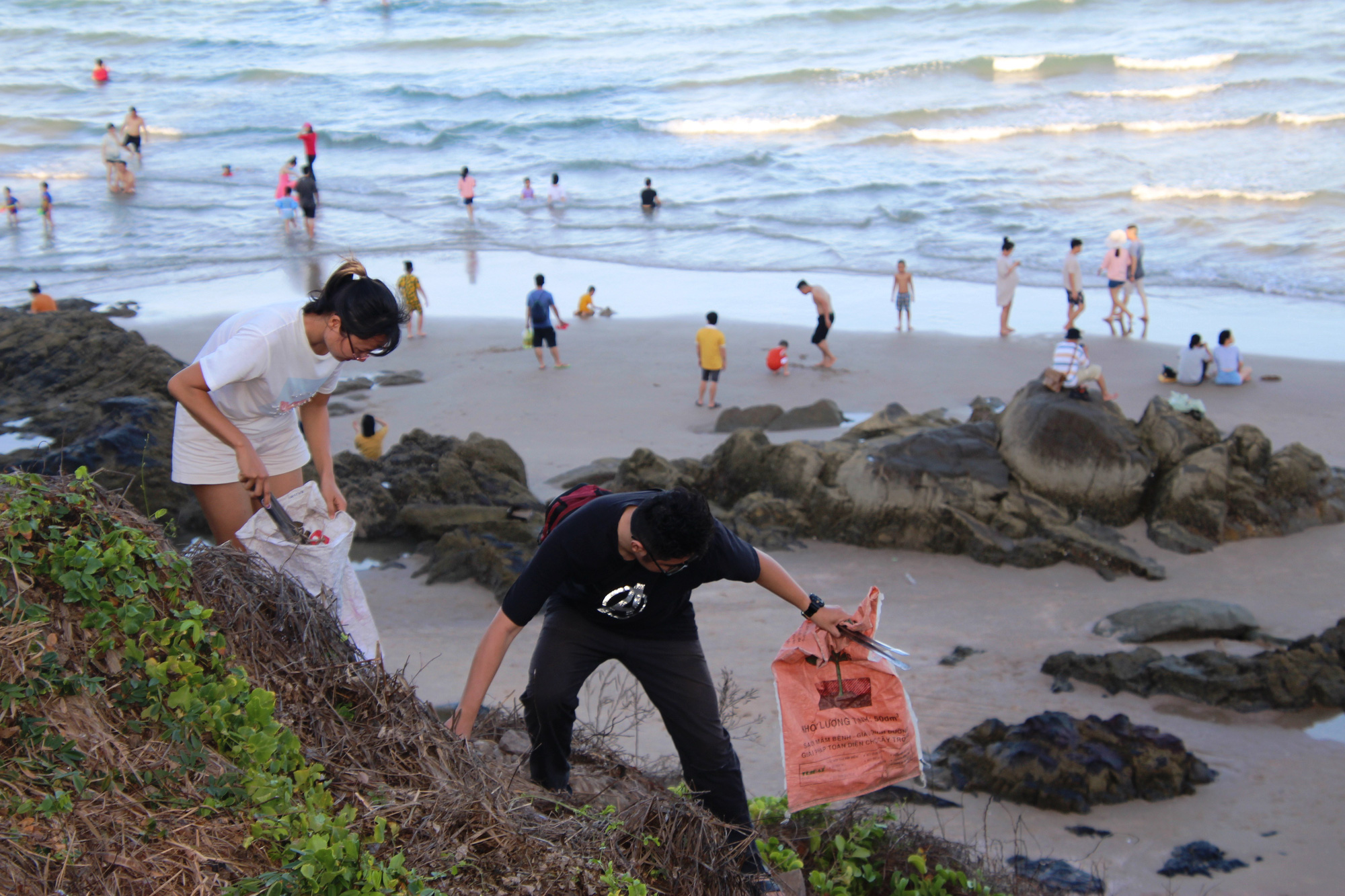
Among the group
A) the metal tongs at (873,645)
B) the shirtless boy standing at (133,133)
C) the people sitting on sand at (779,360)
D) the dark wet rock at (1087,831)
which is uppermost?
the shirtless boy standing at (133,133)

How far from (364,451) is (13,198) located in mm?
18934

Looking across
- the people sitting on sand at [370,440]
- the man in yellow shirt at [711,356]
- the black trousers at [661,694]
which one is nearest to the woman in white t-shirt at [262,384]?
the black trousers at [661,694]

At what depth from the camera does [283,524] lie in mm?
3525

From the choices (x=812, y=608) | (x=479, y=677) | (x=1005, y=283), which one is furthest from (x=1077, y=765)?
(x=1005, y=283)

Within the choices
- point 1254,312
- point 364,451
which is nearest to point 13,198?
point 364,451

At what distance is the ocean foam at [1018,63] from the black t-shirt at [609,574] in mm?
34959

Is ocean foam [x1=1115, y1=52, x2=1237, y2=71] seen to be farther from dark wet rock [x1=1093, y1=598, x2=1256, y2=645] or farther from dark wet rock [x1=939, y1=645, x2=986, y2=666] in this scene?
dark wet rock [x1=939, y1=645, x2=986, y2=666]

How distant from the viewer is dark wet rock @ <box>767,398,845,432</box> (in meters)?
11.1

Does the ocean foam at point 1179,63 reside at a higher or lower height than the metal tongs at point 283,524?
higher

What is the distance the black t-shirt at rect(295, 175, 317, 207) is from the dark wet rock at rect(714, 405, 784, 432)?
13.6m

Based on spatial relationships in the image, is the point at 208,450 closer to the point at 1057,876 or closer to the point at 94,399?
the point at 1057,876

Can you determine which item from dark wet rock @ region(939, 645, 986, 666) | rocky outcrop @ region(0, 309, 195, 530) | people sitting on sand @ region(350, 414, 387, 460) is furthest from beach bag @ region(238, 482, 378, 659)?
people sitting on sand @ region(350, 414, 387, 460)

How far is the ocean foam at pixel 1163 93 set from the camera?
2936 centimetres

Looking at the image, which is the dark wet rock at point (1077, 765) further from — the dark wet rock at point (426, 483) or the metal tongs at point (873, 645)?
the dark wet rock at point (426, 483)
